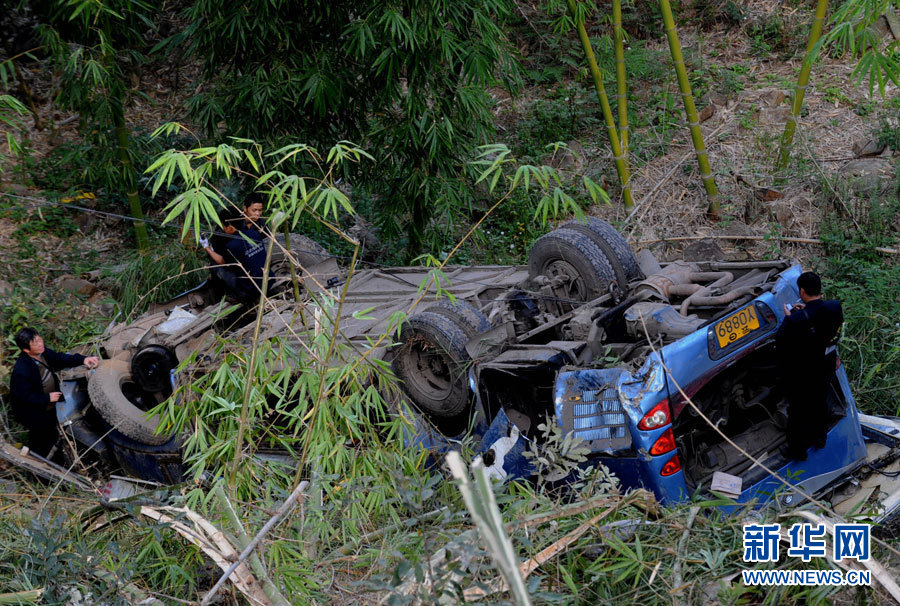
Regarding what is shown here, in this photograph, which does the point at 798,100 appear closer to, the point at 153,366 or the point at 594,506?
the point at 594,506

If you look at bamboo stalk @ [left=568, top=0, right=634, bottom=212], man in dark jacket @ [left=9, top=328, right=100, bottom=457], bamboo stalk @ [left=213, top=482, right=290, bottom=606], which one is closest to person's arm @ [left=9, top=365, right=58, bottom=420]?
man in dark jacket @ [left=9, top=328, right=100, bottom=457]

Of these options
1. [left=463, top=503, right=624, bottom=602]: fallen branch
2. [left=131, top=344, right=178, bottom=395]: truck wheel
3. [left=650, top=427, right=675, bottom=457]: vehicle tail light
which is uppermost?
[left=463, top=503, right=624, bottom=602]: fallen branch

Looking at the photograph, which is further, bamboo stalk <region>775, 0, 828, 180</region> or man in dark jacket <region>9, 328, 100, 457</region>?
bamboo stalk <region>775, 0, 828, 180</region>

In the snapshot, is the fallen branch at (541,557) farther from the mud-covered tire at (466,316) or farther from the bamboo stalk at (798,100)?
the bamboo stalk at (798,100)

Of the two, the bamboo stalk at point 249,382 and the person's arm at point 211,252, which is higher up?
the bamboo stalk at point 249,382

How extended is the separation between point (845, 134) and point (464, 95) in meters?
4.27

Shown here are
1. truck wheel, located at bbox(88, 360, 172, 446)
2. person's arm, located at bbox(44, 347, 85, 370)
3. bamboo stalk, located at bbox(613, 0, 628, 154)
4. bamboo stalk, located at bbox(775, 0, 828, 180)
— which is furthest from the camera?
bamboo stalk, located at bbox(613, 0, 628, 154)

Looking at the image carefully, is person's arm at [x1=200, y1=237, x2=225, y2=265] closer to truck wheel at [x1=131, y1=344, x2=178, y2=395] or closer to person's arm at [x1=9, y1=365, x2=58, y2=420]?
truck wheel at [x1=131, y1=344, x2=178, y2=395]

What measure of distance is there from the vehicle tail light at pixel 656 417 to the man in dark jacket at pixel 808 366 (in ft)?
2.58

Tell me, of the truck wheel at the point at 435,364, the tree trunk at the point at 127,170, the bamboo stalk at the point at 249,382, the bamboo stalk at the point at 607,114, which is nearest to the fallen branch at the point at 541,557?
the bamboo stalk at the point at 249,382

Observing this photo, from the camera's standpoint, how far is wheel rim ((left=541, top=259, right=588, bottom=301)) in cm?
477

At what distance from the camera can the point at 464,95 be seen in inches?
237

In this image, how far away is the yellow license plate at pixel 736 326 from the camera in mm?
3594

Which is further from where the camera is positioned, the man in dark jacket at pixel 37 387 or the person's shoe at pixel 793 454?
the man in dark jacket at pixel 37 387
